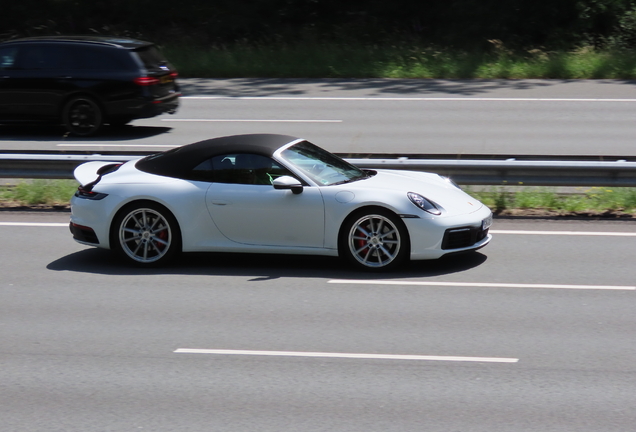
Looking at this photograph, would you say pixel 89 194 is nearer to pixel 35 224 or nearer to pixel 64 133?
pixel 35 224

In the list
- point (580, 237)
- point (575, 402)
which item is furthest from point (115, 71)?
point (575, 402)

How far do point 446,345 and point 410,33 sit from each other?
2563 centimetres

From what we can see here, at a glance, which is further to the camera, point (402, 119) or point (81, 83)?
point (402, 119)

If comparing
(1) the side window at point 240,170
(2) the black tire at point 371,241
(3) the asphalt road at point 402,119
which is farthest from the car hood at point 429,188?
(3) the asphalt road at point 402,119

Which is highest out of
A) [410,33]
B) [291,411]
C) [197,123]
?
[410,33]

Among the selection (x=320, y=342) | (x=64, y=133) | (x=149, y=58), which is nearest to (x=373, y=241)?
(x=320, y=342)

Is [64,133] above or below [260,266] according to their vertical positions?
above

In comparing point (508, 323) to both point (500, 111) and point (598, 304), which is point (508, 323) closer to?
point (598, 304)

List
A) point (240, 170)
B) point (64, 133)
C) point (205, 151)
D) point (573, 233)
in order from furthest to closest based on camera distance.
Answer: point (64, 133), point (573, 233), point (205, 151), point (240, 170)

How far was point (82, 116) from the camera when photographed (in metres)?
16.2

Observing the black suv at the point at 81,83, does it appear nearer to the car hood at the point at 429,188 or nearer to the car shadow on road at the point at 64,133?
the car shadow on road at the point at 64,133

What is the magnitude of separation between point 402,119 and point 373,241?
31.7ft

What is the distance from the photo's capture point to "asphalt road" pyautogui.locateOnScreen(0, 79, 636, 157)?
581 inches

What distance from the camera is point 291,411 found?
16.7 feet
